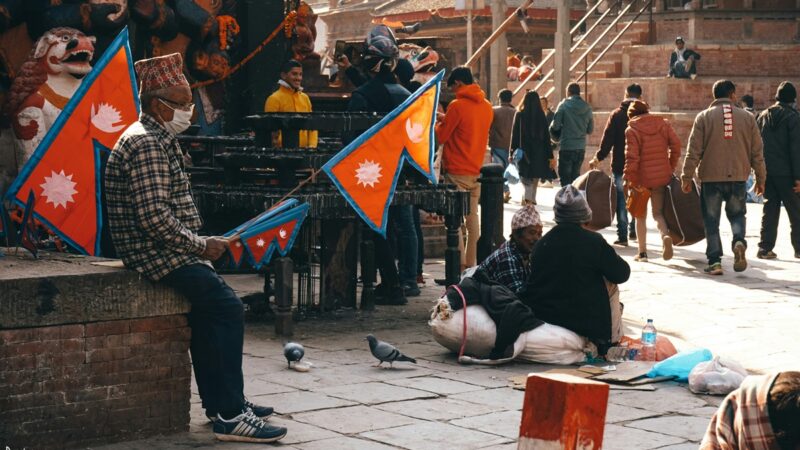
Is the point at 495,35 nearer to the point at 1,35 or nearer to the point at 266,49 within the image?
the point at 266,49

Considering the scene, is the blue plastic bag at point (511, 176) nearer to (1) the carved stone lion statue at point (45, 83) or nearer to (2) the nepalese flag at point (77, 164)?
(1) the carved stone lion statue at point (45, 83)

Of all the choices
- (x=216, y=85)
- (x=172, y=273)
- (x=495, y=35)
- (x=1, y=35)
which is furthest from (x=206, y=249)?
(x=495, y=35)

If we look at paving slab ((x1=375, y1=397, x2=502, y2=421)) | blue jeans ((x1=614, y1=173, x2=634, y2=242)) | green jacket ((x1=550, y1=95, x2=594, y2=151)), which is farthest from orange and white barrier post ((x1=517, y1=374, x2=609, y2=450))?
green jacket ((x1=550, y1=95, x2=594, y2=151))

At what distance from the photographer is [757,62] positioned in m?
28.6

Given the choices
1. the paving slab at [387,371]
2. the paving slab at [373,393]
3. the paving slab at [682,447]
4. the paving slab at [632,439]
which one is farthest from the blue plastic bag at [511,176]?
the paving slab at [682,447]

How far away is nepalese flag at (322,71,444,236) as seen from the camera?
9383 millimetres

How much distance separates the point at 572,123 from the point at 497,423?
11252 millimetres

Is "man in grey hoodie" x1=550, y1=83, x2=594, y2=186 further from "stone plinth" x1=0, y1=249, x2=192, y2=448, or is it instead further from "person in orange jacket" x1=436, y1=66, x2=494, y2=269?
"stone plinth" x1=0, y1=249, x2=192, y2=448

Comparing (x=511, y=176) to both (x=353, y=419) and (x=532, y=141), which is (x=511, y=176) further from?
(x=353, y=419)

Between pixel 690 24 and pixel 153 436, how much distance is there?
81.1ft

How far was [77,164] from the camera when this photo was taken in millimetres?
7398

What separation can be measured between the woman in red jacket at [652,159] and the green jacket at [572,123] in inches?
144

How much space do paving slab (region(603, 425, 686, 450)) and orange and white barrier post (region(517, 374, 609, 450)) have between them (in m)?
2.05

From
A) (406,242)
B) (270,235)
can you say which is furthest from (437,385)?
(406,242)
